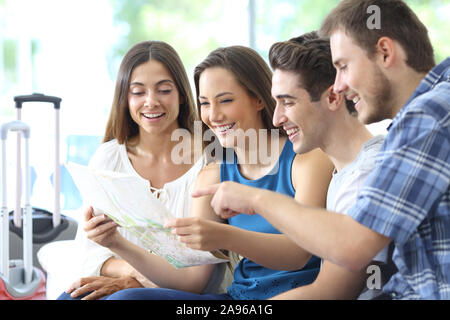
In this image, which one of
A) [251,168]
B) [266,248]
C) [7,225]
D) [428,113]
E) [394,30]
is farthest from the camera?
[7,225]

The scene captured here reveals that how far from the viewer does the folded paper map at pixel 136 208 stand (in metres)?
1.02

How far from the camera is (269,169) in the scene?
4.26 feet

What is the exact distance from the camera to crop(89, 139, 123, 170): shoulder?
1.62 meters

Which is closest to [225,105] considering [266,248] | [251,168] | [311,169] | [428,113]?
[251,168]

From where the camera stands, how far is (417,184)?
2.63 feet

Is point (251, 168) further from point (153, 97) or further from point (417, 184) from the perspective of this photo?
point (417, 184)

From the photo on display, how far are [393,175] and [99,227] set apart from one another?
0.68 m

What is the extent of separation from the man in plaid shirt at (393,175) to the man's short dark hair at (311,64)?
15 cm

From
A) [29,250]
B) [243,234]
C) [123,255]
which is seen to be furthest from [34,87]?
[243,234]

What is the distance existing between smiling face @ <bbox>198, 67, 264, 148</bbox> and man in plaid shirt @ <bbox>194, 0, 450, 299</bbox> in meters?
0.35

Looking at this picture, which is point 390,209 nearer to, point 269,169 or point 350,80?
point 350,80

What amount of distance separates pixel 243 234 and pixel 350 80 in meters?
0.36

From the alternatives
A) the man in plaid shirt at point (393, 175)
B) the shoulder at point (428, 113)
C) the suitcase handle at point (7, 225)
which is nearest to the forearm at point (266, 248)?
the man in plaid shirt at point (393, 175)

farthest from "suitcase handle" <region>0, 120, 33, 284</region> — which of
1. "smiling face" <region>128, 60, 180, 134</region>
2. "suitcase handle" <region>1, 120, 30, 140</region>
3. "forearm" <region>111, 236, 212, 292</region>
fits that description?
"forearm" <region>111, 236, 212, 292</region>
